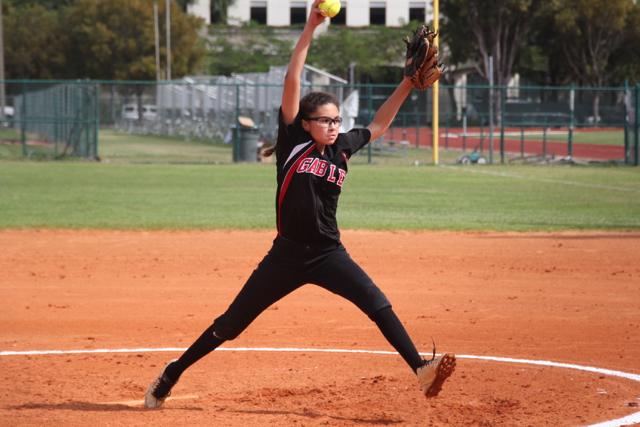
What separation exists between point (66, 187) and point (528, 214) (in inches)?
428

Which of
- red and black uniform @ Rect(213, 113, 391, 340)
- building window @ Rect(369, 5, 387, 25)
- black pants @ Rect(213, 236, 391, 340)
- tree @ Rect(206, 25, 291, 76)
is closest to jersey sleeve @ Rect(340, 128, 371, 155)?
red and black uniform @ Rect(213, 113, 391, 340)

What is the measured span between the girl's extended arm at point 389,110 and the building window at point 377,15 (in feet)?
260

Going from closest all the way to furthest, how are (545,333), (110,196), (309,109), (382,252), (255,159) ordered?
(309,109) → (545,333) → (382,252) → (110,196) → (255,159)

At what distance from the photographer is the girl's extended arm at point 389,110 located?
21.3ft

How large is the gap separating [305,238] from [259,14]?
83099 millimetres

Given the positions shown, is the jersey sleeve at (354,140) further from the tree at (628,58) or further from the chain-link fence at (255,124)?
the tree at (628,58)

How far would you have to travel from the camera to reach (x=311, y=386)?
720 cm

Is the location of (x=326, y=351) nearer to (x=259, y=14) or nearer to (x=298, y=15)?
(x=298, y=15)

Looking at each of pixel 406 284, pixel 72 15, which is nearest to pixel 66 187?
pixel 406 284

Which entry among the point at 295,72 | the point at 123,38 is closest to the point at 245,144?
the point at 295,72

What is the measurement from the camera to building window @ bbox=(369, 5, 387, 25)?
84.6 metres

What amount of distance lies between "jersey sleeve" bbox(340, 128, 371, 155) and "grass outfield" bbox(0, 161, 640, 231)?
35.0 ft

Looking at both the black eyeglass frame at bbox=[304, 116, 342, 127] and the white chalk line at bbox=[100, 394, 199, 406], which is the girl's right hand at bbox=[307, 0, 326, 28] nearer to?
the black eyeglass frame at bbox=[304, 116, 342, 127]

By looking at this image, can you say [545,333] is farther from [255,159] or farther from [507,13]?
[507,13]
